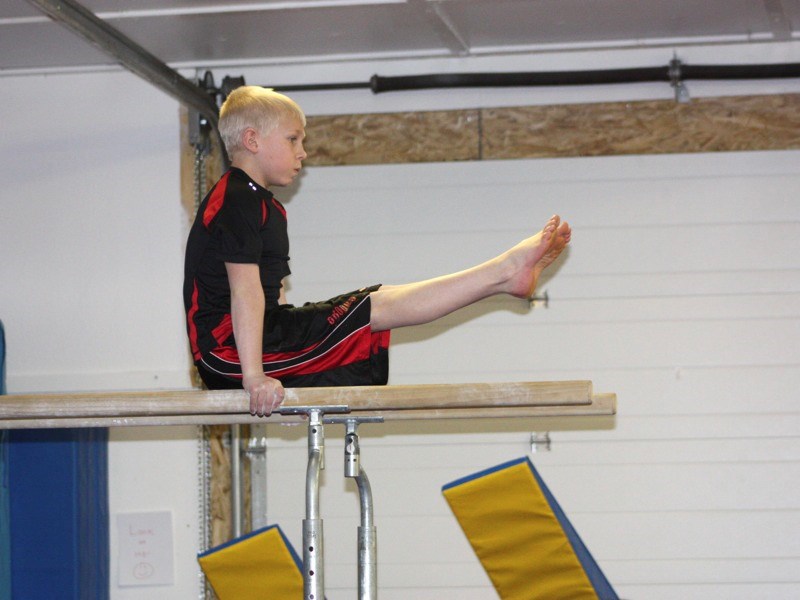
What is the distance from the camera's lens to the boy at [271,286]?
355cm

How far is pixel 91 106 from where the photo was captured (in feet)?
21.4

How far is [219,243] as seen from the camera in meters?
3.53

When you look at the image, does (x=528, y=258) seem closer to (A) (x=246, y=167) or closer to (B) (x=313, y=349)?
(B) (x=313, y=349)

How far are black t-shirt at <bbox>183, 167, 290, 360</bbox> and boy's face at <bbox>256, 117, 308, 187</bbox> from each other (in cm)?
8

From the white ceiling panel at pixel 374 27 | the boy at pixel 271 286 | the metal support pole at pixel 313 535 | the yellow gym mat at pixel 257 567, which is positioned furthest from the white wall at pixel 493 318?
the metal support pole at pixel 313 535

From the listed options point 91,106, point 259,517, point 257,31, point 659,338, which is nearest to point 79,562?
point 259,517

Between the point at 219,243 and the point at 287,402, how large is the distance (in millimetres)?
658

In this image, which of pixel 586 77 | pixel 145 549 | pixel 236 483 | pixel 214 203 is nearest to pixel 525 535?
pixel 214 203

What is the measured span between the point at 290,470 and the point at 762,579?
287 centimetres

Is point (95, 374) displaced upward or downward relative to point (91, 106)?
downward

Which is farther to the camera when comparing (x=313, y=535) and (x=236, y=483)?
(x=236, y=483)

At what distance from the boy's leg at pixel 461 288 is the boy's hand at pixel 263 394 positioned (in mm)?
576

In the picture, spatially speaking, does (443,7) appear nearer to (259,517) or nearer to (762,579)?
(259,517)

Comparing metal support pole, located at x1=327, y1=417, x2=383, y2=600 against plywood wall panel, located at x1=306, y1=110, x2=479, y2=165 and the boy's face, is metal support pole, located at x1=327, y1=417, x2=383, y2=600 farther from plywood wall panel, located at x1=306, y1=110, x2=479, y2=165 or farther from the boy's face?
plywood wall panel, located at x1=306, y1=110, x2=479, y2=165
